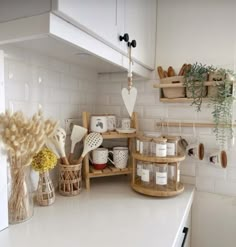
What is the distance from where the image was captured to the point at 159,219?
0.82 metres

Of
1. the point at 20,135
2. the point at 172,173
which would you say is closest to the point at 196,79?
the point at 172,173

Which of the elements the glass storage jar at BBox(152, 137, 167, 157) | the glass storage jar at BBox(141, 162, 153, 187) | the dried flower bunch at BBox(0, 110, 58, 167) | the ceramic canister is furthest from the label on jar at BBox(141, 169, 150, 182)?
the dried flower bunch at BBox(0, 110, 58, 167)

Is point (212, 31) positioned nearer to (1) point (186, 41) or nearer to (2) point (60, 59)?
(1) point (186, 41)

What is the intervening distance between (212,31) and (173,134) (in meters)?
0.59

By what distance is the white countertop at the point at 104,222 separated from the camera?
67cm

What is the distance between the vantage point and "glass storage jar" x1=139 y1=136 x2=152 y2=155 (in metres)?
1.06

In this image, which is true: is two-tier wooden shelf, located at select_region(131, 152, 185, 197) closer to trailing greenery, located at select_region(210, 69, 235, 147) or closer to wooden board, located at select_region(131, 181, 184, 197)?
wooden board, located at select_region(131, 181, 184, 197)

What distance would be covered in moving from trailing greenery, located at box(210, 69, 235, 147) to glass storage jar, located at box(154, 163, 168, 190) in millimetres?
350

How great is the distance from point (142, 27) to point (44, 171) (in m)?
0.82

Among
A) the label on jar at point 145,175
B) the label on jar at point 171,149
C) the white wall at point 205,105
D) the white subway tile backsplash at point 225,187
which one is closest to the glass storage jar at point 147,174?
the label on jar at point 145,175

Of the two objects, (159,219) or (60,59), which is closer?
(159,219)

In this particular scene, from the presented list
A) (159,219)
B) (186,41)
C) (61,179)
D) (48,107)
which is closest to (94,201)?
(61,179)

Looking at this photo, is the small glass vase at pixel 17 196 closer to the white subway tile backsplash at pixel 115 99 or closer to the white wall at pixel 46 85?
the white wall at pixel 46 85

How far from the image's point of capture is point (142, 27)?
1097 millimetres
